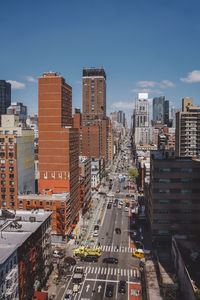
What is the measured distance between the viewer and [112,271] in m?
72.1

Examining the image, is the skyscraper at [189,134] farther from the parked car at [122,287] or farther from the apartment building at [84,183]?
the parked car at [122,287]

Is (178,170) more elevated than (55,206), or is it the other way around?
(178,170)

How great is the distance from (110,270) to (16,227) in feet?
95.3

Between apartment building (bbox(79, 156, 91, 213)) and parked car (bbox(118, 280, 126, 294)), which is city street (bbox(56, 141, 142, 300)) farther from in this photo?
apartment building (bbox(79, 156, 91, 213))

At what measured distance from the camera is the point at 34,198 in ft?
284

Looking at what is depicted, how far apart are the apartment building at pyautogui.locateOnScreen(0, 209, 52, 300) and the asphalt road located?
958 centimetres

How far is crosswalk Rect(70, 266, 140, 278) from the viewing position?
7038 cm

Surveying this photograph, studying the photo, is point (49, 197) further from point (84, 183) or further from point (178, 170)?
point (178, 170)

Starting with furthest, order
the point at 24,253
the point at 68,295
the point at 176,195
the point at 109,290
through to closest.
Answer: the point at 176,195 → the point at 109,290 → the point at 68,295 → the point at 24,253

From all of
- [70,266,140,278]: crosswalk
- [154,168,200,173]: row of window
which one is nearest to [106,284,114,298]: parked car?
[70,266,140,278]: crosswalk

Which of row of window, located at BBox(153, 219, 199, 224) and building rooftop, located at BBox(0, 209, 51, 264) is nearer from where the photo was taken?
building rooftop, located at BBox(0, 209, 51, 264)

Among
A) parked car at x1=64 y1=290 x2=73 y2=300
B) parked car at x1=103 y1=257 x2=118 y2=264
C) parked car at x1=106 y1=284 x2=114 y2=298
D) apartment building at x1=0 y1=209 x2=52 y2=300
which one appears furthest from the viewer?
parked car at x1=103 y1=257 x2=118 y2=264

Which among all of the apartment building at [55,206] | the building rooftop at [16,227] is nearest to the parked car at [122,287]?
the building rooftop at [16,227]

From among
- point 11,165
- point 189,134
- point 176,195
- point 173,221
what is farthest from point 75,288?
point 189,134
